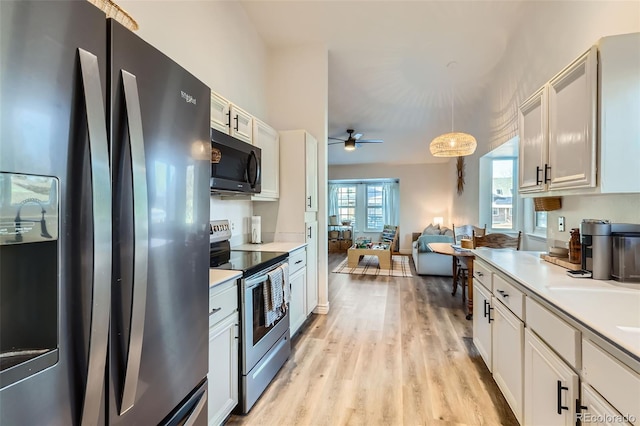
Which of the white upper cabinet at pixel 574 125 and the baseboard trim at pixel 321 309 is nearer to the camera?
the white upper cabinet at pixel 574 125

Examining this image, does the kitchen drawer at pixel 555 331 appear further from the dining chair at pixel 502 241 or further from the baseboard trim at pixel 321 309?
the dining chair at pixel 502 241

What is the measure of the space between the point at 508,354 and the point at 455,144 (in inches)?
116

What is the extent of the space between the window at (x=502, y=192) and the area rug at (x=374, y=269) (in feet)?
6.06

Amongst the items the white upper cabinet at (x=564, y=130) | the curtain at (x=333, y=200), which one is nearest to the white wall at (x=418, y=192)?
the curtain at (x=333, y=200)

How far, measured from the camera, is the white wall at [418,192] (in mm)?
8109

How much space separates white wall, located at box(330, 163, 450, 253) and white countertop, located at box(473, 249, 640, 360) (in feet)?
21.2

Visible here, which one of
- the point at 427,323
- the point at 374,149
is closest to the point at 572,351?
the point at 427,323

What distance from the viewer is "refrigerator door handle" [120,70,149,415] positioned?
0.85 meters

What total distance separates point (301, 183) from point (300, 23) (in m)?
1.72

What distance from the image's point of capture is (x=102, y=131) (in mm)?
738

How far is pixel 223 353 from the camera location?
5.20ft

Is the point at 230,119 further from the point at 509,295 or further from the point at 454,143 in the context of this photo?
the point at 454,143

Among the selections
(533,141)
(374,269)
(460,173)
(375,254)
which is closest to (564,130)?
(533,141)

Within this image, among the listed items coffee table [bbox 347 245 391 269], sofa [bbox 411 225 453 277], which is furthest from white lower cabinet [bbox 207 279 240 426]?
coffee table [bbox 347 245 391 269]
